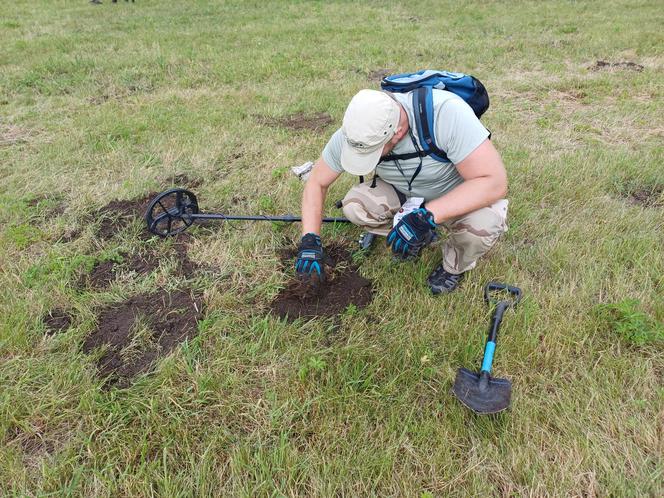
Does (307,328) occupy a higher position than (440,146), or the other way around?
(440,146)

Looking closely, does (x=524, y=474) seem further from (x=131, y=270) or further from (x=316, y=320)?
(x=131, y=270)

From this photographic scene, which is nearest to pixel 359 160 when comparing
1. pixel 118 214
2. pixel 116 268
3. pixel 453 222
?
pixel 453 222

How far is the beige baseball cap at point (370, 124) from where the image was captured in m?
2.37

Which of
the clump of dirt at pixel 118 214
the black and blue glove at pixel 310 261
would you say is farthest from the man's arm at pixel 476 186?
the clump of dirt at pixel 118 214

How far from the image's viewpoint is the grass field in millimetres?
2031

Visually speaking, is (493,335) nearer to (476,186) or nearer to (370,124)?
(476,186)

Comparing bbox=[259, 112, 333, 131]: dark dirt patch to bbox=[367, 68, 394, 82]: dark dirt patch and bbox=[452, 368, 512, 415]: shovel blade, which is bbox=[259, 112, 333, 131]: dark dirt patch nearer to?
bbox=[367, 68, 394, 82]: dark dirt patch

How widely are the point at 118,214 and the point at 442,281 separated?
9.56ft

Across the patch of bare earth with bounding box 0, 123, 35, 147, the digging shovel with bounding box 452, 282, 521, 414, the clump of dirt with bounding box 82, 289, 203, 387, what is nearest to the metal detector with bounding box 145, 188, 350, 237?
the clump of dirt with bounding box 82, 289, 203, 387

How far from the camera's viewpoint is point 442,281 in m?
3.01

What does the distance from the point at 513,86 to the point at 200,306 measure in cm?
623

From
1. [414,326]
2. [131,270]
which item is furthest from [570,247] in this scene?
[131,270]

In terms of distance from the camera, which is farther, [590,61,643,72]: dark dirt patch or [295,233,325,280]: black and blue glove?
[590,61,643,72]: dark dirt patch

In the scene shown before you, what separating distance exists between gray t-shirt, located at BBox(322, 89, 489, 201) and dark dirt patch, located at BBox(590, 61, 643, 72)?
256 inches
